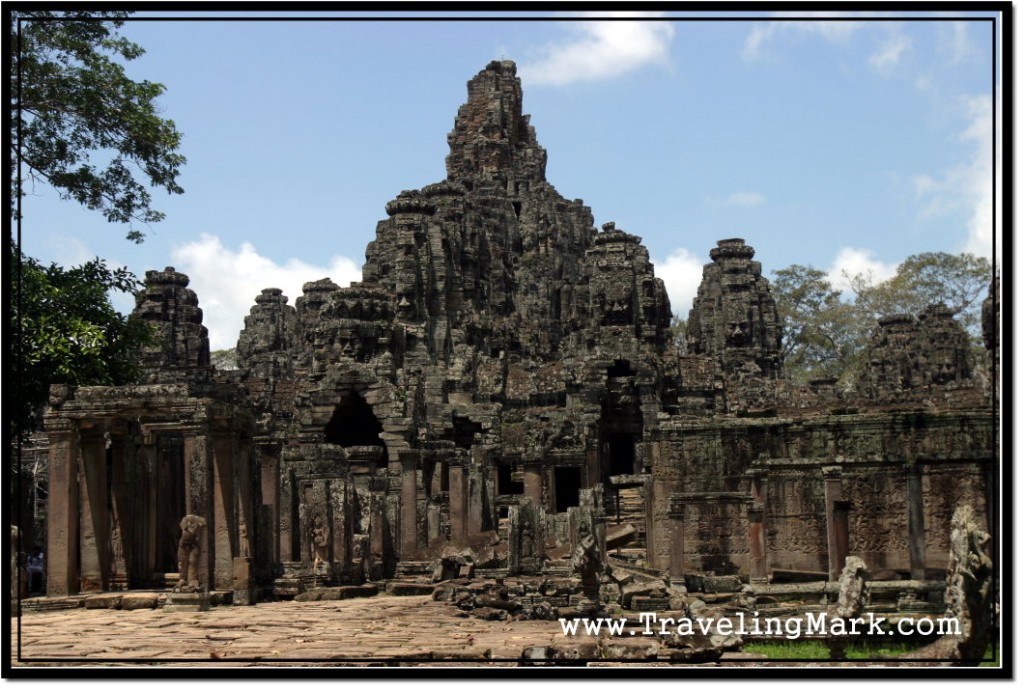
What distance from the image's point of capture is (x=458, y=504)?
31.0 metres

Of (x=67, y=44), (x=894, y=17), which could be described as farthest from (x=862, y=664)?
(x=67, y=44)

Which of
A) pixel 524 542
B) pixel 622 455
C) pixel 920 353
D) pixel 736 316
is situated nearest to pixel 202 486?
pixel 524 542

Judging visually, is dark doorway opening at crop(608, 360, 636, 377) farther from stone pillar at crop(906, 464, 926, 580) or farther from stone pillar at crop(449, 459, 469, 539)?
stone pillar at crop(906, 464, 926, 580)

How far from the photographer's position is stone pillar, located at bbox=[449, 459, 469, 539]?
1205 inches

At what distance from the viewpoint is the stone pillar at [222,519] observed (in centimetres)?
2222

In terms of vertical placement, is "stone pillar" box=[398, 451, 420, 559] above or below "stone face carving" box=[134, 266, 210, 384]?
below

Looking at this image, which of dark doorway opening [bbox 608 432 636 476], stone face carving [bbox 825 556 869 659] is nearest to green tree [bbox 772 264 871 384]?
dark doorway opening [bbox 608 432 636 476]

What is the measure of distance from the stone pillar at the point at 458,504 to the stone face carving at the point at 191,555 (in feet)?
30.7

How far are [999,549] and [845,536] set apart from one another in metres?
6.43

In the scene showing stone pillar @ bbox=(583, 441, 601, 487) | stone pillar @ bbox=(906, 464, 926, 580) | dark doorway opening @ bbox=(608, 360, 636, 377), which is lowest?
stone pillar @ bbox=(906, 464, 926, 580)

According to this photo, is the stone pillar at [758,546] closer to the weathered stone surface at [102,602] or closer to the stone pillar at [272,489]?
the stone pillar at [272,489]

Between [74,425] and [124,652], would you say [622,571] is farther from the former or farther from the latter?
[124,652]

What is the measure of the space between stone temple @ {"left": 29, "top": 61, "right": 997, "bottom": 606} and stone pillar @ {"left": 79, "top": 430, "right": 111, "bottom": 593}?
0.04 metres

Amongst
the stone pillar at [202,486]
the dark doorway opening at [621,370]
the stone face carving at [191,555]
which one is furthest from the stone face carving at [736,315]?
the stone face carving at [191,555]
